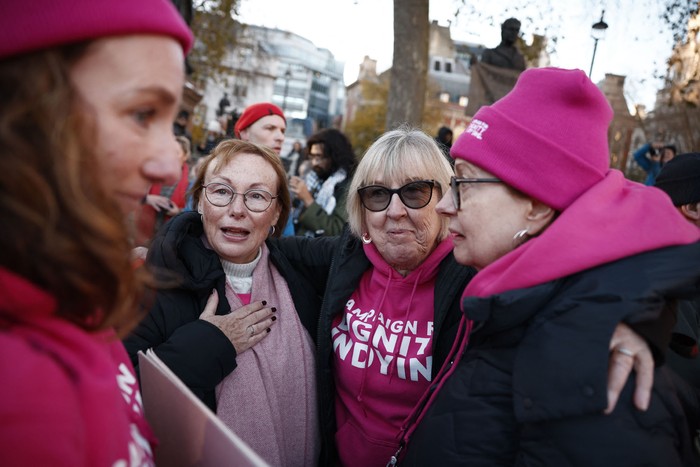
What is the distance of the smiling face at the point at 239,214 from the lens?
240cm

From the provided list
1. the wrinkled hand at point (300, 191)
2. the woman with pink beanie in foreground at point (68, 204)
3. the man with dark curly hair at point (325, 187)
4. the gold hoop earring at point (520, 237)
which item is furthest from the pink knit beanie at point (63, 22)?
the wrinkled hand at point (300, 191)

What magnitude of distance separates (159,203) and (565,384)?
4636 mm

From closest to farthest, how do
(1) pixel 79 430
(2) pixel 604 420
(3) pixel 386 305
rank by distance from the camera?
1. (1) pixel 79 430
2. (2) pixel 604 420
3. (3) pixel 386 305

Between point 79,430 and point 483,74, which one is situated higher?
point 483,74

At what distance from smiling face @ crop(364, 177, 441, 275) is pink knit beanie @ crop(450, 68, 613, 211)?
73 cm

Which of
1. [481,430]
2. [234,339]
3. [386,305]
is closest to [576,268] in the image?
[481,430]

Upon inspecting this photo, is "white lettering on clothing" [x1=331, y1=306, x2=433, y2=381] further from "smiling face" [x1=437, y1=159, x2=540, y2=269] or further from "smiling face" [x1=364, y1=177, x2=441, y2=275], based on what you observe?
"smiling face" [x1=437, y1=159, x2=540, y2=269]

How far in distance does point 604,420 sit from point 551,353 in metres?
0.20

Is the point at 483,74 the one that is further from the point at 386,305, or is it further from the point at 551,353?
the point at 551,353

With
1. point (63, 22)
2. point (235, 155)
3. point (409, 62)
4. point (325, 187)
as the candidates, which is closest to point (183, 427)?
point (63, 22)

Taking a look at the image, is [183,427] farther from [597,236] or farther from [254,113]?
[254,113]

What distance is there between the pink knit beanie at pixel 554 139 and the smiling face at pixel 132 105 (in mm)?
1103

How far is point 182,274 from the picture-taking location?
7.16 feet

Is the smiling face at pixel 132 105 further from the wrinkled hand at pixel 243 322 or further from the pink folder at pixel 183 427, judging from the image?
the wrinkled hand at pixel 243 322
